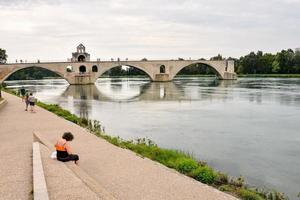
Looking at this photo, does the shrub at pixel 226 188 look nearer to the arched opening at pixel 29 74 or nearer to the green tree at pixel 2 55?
the green tree at pixel 2 55

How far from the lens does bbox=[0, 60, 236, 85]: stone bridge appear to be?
208 feet

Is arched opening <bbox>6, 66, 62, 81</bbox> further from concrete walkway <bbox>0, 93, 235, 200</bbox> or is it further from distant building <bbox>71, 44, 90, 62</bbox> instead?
concrete walkway <bbox>0, 93, 235, 200</bbox>

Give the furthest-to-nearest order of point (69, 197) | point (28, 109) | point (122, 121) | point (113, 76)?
1. point (113, 76)
2. point (28, 109)
3. point (122, 121)
4. point (69, 197)

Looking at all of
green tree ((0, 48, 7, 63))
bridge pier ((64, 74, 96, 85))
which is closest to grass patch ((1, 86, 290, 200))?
bridge pier ((64, 74, 96, 85))

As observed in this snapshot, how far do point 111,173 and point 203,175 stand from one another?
200 centimetres

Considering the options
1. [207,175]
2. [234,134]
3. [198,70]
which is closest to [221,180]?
[207,175]

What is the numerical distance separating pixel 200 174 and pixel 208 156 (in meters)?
3.40

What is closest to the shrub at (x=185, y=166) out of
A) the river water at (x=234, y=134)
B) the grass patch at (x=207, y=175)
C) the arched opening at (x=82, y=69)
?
the grass patch at (x=207, y=175)

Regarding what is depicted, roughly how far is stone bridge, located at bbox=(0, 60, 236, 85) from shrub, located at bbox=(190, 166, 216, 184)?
57889 millimetres

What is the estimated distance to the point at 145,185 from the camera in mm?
6855

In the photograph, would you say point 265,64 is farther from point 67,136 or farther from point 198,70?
point 67,136

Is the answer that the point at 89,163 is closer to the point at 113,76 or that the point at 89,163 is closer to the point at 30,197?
the point at 30,197

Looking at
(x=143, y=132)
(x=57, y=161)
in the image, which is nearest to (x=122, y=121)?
(x=143, y=132)

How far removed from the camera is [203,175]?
8.14 m
